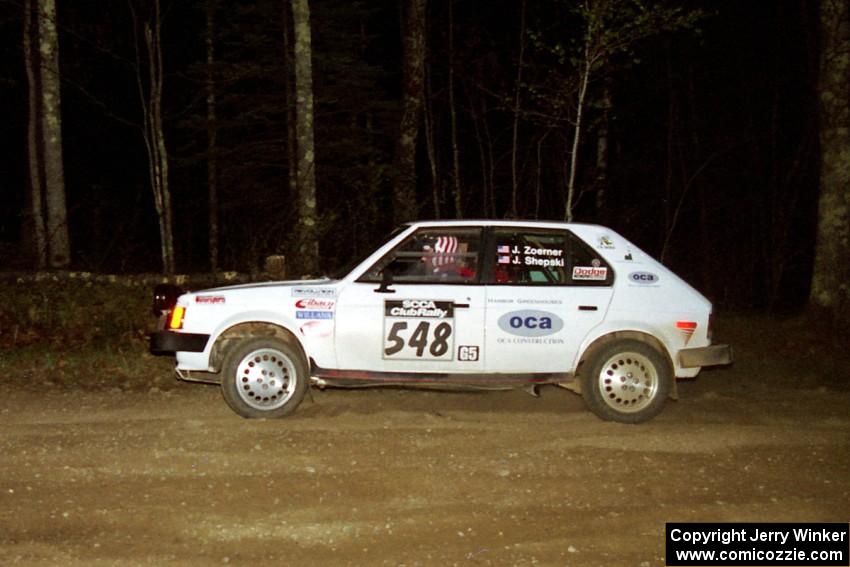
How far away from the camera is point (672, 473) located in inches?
246

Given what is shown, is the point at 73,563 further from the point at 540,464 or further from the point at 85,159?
the point at 85,159

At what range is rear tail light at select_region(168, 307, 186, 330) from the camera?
25.2ft

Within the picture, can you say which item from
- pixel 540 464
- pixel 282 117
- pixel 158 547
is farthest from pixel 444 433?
pixel 282 117

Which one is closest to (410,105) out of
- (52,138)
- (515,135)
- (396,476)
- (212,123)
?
(515,135)

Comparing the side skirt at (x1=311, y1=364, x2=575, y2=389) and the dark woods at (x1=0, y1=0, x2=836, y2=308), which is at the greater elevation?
the dark woods at (x1=0, y1=0, x2=836, y2=308)

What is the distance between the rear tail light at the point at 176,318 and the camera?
769cm

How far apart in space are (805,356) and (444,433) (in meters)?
Result: 6.03

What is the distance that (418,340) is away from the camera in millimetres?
7555

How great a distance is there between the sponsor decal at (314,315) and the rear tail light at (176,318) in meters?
1.06

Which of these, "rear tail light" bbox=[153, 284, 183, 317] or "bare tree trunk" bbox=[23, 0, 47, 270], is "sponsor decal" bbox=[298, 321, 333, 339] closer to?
"rear tail light" bbox=[153, 284, 183, 317]

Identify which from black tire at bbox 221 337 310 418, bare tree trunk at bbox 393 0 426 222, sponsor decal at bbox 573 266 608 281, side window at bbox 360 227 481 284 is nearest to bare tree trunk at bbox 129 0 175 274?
bare tree trunk at bbox 393 0 426 222

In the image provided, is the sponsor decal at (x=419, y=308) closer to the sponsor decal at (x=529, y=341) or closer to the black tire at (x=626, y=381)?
the sponsor decal at (x=529, y=341)

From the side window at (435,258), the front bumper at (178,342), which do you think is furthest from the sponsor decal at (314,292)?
the front bumper at (178,342)

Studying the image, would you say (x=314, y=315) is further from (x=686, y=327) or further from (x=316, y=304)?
(x=686, y=327)
